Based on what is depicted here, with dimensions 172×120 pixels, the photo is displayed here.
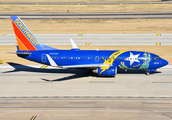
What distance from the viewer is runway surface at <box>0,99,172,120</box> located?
1603 inches

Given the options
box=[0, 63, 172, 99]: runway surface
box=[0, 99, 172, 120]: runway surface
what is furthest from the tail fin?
box=[0, 99, 172, 120]: runway surface

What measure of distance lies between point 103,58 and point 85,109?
53.6 feet

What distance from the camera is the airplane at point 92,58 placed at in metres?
57.3

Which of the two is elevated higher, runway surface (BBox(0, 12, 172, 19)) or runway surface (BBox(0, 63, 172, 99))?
runway surface (BBox(0, 12, 172, 19))

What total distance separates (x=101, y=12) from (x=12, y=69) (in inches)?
2770

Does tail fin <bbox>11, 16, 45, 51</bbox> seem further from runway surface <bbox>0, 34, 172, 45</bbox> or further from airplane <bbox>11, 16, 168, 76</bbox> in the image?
runway surface <bbox>0, 34, 172, 45</bbox>

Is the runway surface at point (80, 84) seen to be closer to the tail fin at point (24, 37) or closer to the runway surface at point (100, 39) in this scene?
the tail fin at point (24, 37)

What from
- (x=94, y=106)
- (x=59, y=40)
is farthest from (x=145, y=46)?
(x=94, y=106)

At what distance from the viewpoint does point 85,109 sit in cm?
4341

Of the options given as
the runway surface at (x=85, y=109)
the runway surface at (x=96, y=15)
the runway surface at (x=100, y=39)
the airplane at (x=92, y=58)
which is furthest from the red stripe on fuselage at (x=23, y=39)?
the runway surface at (x=96, y=15)

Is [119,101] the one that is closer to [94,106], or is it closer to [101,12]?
[94,106]

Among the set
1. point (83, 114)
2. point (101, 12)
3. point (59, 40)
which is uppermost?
point (101, 12)

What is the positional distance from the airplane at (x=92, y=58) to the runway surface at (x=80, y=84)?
2196 millimetres

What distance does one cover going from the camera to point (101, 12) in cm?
12900
